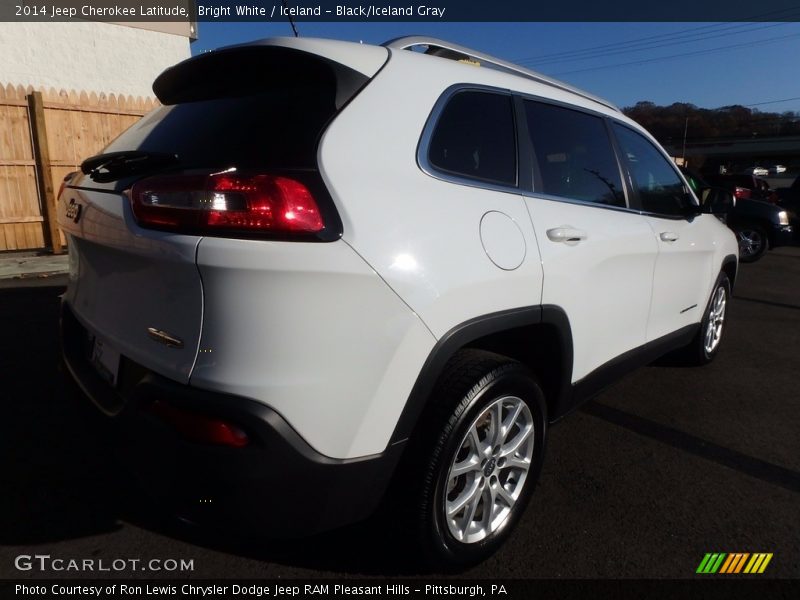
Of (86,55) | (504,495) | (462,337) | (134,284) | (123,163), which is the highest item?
(86,55)

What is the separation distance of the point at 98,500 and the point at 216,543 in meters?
0.65

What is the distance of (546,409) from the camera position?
2.42 meters

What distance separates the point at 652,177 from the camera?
11.4 ft

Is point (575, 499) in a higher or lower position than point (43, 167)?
lower

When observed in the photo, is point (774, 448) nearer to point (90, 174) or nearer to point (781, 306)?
point (90, 174)

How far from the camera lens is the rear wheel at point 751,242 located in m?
10.5

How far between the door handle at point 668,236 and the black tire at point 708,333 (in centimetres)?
99

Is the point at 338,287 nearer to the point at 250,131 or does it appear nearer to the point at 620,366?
the point at 250,131

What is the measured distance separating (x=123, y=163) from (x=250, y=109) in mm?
488

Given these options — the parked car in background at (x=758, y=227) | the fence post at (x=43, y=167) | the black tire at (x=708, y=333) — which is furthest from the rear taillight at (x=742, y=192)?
the fence post at (x=43, y=167)

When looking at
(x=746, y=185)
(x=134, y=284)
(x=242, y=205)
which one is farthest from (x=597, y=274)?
(x=746, y=185)

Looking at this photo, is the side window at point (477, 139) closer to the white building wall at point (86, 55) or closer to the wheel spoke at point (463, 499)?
the wheel spoke at point (463, 499)

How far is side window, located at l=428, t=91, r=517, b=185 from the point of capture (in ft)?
6.76

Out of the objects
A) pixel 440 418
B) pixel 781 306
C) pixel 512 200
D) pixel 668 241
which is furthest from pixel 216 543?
pixel 781 306
